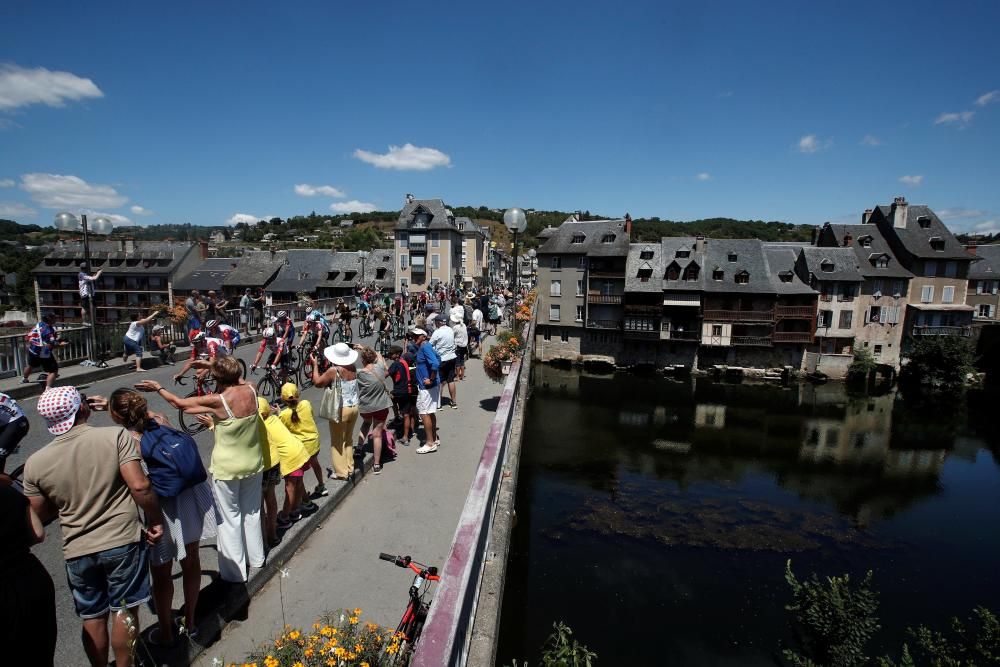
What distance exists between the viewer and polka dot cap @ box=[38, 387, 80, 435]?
3.61m

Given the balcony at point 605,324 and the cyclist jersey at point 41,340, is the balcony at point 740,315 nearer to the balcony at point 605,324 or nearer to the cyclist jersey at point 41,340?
the balcony at point 605,324

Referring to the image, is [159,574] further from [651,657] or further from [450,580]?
[651,657]

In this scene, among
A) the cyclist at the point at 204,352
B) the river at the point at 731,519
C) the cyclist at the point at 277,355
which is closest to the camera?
the cyclist at the point at 204,352

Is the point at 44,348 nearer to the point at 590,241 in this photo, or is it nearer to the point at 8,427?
the point at 8,427

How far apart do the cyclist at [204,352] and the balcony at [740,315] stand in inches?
1879

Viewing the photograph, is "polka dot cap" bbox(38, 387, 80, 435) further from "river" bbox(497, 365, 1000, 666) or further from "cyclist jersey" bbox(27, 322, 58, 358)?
"river" bbox(497, 365, 1000, 666)

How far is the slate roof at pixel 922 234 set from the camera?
2100 inches

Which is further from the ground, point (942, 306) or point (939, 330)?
point (942, 306)

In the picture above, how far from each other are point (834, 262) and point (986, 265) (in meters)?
20.0

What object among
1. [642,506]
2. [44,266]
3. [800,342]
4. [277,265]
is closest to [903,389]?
[800,342]

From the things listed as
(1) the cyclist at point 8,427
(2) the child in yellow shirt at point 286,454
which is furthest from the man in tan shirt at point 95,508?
(1) the cyclist at point 8,427

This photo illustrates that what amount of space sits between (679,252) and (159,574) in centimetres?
5468

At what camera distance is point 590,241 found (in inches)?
2196

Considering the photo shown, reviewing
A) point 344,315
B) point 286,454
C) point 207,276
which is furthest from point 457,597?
point 207,276
